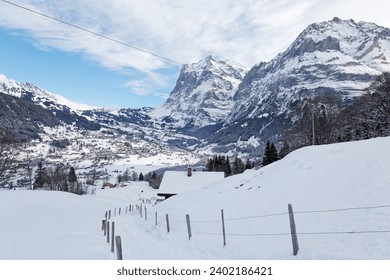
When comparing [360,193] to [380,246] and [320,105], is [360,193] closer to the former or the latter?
[380,246]

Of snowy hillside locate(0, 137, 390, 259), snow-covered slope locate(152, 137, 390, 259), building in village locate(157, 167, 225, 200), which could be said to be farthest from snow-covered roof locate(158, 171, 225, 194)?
snowy hillside locate(0, 137, 390, 259)

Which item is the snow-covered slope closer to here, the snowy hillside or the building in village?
the snowy hillside

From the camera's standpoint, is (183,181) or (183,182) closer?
(183,182)

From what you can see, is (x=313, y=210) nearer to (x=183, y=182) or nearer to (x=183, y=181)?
(x=183, y=182)

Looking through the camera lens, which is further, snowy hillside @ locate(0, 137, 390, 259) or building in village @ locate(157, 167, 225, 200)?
building in village @ locate(157, 167, 225, 200)

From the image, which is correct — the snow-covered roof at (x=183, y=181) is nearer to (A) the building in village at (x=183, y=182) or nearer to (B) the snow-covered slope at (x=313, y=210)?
(A) the building in village at (x=183, y=182)

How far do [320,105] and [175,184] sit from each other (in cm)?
3138

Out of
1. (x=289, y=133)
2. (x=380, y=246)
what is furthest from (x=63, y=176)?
(x=380, y=246)

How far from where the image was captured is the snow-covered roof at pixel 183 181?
65.9 m

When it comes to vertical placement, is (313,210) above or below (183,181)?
below

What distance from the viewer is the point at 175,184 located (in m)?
67.4

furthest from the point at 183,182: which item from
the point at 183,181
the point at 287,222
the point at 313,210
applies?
the point at 313,210

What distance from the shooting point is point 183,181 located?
68.4 m

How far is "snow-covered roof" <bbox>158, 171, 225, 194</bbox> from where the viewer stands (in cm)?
6594
